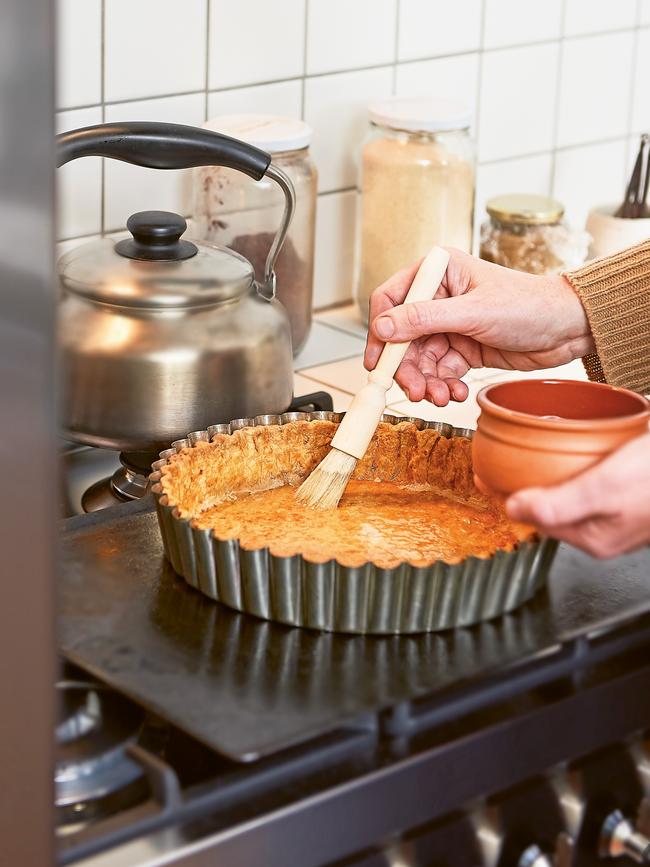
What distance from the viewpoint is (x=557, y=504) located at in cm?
74

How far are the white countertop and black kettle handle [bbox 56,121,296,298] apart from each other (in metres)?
0.30

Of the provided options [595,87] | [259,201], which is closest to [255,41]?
[259,201]

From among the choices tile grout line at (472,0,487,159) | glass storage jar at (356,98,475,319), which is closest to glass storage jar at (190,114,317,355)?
glass storage jar at (356,98,475,319)

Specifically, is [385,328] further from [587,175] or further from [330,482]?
[587,175]

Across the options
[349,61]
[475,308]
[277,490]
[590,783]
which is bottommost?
[590,783]

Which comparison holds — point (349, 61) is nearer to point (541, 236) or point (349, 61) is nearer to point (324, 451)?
point (541, 236)

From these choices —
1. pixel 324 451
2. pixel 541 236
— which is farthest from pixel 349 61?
pixel 324 451

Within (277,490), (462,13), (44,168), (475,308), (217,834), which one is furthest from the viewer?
(462,13)

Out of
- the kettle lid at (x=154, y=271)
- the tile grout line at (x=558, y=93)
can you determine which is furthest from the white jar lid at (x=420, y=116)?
the kettle lid at (x=154, y=271)

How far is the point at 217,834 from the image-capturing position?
25.2 inches

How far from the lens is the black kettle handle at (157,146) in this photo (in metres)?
1.08

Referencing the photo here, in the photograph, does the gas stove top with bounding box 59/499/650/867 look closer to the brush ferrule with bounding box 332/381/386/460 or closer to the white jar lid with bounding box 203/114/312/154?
the brush ferrule with bounding box 332/381/386/460

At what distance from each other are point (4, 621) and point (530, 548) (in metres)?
0.38

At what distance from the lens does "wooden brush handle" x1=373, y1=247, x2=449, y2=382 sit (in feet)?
3.34
